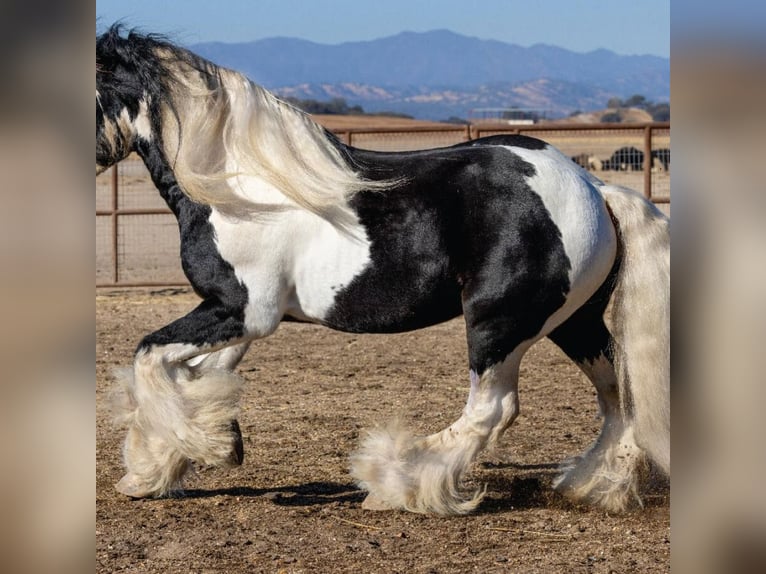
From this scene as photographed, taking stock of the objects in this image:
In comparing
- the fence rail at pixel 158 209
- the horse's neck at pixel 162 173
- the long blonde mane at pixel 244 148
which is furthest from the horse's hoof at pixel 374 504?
the fence rail at pixel 158 209

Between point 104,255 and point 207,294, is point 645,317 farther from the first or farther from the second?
point 104,255

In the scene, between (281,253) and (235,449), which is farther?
(235,449)

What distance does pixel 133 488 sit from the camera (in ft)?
13.2

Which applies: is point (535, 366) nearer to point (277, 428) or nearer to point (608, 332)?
point (277, 428)

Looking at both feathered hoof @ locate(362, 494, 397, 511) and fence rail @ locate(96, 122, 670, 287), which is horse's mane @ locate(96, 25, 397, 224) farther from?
fence rail @ locate(96, 122, 670, 287)

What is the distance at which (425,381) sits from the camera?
668cm

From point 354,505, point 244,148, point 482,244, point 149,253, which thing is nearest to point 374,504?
point 354,505

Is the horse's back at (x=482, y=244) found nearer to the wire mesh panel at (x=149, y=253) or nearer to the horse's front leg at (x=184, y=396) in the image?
the horse's front leg at (x=184, y=396)

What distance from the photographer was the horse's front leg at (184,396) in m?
3.75

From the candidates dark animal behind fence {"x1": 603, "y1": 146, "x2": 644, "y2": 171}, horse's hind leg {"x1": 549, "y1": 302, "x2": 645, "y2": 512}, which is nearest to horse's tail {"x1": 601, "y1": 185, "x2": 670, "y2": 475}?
horse's hind leg {"x1": 549, "y1": 302, "x2": 645, "y2": 512}

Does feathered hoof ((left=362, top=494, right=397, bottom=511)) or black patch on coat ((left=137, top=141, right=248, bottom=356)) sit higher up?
black patch on coat ((left=137, top=141, right=248, bottom=356))

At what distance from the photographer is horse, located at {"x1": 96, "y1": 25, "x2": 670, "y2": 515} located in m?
3.71

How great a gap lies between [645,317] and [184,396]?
6.05ft
